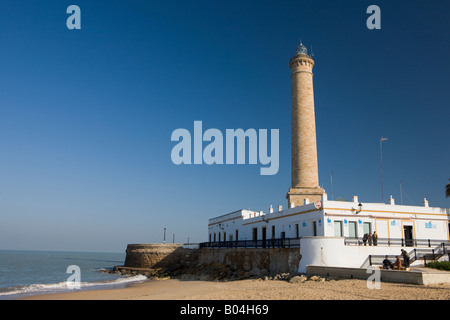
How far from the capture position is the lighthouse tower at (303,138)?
32.6 meters

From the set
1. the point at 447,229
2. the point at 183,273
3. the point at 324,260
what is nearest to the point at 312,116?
the point at 447,229

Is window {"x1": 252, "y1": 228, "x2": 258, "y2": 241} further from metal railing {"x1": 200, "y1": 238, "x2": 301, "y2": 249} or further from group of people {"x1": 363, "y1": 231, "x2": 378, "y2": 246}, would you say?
group of people {"x1": 363, "y1": 231, "x2": 378, "y2": 246}

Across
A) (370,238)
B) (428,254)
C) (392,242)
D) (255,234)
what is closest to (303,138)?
(255,234)

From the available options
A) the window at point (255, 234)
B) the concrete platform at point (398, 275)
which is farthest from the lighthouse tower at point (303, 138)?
the concrete platform at point (398, 275)

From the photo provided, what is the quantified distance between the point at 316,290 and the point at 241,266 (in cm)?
1529

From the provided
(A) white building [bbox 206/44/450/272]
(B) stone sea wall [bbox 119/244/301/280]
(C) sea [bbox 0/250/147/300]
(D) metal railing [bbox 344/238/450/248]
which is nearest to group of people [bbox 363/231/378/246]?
(D) metal railing [bbox 344/238/450/248]

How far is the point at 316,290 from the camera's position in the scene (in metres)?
15.0

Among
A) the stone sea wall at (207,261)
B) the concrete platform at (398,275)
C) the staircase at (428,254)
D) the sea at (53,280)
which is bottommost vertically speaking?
the sea at (53,280)

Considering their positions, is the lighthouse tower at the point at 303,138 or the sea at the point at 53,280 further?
the lighthouse tower at the point at 303,138

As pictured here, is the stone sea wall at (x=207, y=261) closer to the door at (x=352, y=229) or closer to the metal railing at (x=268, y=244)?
the metal railing at (x=268, y=244)

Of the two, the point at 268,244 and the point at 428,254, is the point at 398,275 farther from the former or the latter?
the point at 268,244

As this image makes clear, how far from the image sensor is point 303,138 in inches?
1314

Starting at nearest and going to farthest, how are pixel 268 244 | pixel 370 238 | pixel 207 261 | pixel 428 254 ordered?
pixel 428 254 < pixel 370 238 < pixel 268 244 < pixel 207 261

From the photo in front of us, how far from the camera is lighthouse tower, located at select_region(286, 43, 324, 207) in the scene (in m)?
32.6
